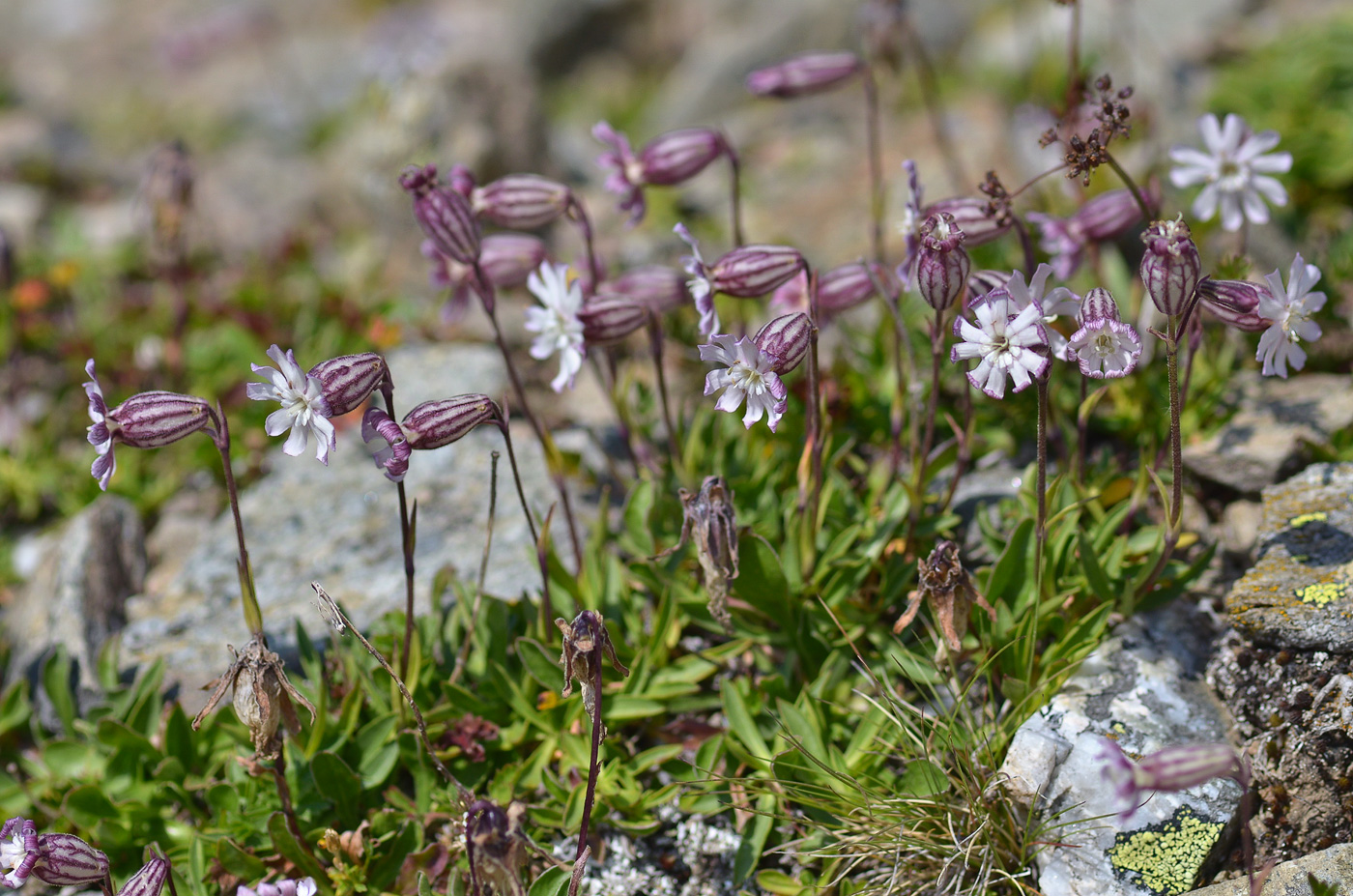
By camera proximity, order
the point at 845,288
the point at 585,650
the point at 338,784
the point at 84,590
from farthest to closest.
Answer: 1. the point at 84,590
2. the point at 845,288
3. the point at 338,784
4. the point at 585,650

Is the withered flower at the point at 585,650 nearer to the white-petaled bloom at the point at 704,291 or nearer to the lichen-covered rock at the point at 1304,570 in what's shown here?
the white-petaled bloom at the point at 704,291

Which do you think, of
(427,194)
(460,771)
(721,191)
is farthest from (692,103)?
(460,771)

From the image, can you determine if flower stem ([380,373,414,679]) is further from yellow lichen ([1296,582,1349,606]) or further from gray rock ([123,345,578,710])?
yellow lichen ([1296,582,1349,606])

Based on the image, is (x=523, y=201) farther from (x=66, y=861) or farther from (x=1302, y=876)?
(x=1302, y=876)

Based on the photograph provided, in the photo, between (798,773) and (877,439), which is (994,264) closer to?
(877,439)

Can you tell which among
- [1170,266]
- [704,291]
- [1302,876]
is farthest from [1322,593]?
[704,291]

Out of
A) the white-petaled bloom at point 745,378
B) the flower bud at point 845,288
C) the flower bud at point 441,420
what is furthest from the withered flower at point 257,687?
the flower bud at point 845,288
